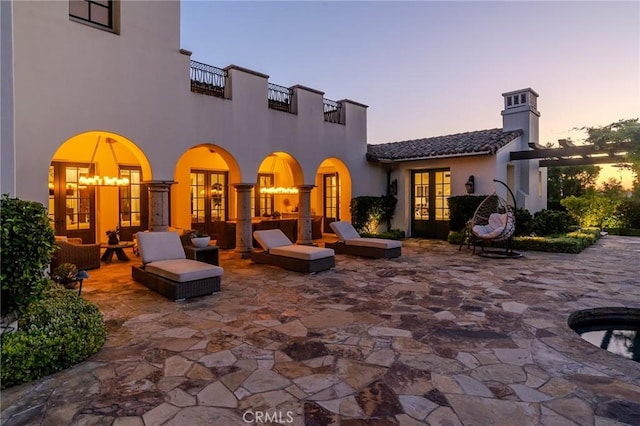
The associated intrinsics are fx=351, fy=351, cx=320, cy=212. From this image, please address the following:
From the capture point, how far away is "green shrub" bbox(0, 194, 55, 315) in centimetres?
320

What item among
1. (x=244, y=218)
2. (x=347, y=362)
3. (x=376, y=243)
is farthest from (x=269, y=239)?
(x=347, y=362)

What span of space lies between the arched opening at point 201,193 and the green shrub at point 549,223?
39.2 feet

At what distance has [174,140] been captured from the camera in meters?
8.76

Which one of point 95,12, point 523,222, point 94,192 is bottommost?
point 523,222

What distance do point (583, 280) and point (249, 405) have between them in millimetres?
7234

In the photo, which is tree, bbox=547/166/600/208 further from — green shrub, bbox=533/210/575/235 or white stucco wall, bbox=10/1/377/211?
white stucco wall, bbox=10/1/377/211

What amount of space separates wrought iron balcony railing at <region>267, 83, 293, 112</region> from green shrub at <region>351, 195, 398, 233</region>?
438 centimetres

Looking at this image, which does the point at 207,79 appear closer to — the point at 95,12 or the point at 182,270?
the point at 95,12

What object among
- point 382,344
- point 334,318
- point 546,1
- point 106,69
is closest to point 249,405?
point 382,344

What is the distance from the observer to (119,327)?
4.62 meters

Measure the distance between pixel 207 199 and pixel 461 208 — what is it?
9.90 m

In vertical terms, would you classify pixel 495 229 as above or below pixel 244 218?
below

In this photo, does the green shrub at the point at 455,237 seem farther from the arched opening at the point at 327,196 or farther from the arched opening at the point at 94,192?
the arched opening at the point at 94,192

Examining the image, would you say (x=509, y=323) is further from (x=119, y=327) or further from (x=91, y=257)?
(x=91, y=257)
